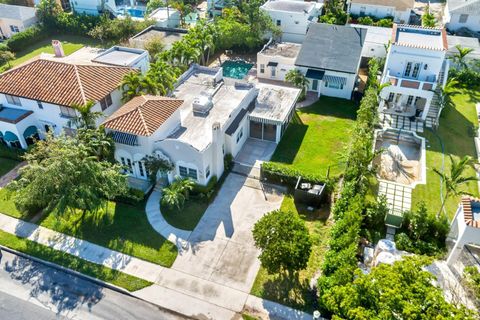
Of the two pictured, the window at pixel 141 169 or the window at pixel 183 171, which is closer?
the window at pixel 183 171

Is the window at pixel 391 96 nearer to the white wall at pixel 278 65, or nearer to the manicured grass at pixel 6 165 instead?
the white wall at pixel 278 65

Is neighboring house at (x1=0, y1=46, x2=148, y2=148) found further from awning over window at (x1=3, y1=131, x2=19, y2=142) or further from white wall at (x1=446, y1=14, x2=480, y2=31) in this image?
white wall at (x1=446, y1=14, x2=480, y2=31)

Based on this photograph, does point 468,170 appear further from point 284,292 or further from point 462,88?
point 284,292

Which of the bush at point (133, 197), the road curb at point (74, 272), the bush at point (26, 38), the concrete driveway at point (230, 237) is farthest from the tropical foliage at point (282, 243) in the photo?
the bush at point (26, 38)

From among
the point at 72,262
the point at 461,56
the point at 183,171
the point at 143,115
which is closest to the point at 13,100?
the point at 143,115

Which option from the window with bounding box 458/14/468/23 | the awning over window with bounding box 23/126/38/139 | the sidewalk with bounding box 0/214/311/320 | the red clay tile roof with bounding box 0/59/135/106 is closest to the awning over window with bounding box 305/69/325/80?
the red clay tile roof with bounding box 0/59/135/106

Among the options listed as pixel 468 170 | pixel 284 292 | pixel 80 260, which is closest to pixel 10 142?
pixel 80 260
